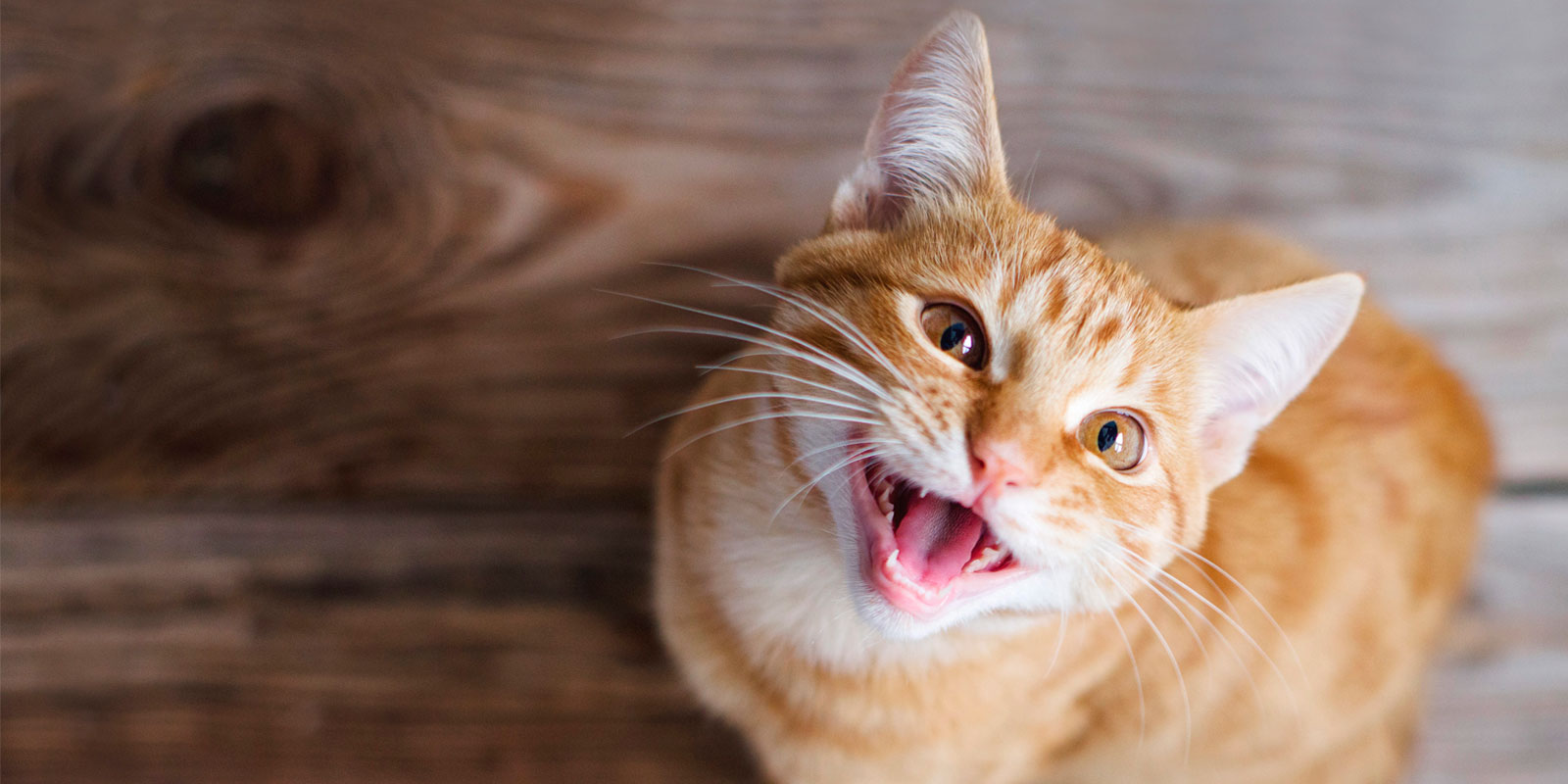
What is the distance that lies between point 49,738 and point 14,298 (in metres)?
0.80

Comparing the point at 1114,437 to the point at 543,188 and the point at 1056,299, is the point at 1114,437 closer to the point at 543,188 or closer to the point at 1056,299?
the point at 1056,299

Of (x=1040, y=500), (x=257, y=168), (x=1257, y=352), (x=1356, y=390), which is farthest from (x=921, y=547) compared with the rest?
(x=257, y=168)

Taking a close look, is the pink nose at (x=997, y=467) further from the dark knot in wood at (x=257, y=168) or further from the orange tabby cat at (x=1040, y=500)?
the dark knot in wood at (x=257, y=168)

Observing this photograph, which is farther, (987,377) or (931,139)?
(931,139)

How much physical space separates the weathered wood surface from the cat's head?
702 millimetres

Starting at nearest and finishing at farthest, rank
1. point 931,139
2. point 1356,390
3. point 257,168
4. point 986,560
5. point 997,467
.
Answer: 1. point 997,467
2. point 986,560
3. point 931,139
4. point 1356,390
5. point 257,168

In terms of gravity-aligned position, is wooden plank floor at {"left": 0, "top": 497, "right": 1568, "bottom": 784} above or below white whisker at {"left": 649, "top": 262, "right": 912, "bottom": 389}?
below

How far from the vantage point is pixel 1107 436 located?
1047 millimetres

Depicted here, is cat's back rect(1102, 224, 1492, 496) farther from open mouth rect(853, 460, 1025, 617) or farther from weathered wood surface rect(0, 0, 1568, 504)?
open mouth rect(853, 460, 1025, 617)

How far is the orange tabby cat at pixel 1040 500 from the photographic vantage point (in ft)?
3.16

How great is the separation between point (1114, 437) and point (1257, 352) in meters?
0.21

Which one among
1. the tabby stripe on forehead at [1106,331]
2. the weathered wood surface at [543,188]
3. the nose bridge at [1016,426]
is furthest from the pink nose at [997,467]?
the weathered wood surface at [543,188]

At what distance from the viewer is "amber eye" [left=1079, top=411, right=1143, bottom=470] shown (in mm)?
1033

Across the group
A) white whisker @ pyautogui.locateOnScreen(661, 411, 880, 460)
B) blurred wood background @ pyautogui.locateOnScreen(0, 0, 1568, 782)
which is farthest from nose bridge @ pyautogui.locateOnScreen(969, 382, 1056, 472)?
blurred wood background @ pyautogui.locateOnScreen(0, 0, 1568, 782)
